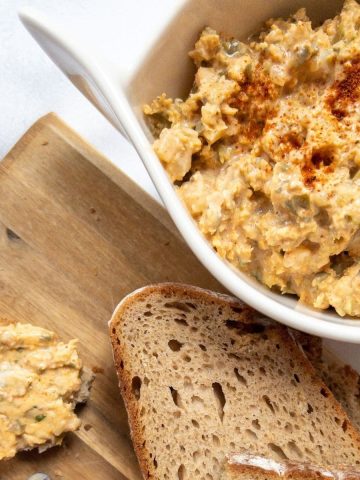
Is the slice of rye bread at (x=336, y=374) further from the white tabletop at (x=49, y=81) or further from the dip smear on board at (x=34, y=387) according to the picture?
the white tabletop at (x=49, y=81)

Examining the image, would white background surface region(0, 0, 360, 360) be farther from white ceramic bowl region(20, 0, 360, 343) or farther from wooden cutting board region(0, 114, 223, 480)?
white ceramic bowl region(20, 0, 360, 343)

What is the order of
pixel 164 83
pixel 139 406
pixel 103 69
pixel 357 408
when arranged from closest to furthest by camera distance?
pixel 103 69 → pixel 164 83 → pixel 139 406 → pixel 357 408

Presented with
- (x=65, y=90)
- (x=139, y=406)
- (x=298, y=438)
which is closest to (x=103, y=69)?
(x=65, y=90)

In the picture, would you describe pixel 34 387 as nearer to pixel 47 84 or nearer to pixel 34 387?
pixel 34 387

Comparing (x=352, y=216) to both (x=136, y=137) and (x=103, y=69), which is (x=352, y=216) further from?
(x=103, y=69)

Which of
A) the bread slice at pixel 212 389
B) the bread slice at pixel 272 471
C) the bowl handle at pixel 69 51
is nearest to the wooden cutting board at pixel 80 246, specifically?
the bread slice at pixel 212 389

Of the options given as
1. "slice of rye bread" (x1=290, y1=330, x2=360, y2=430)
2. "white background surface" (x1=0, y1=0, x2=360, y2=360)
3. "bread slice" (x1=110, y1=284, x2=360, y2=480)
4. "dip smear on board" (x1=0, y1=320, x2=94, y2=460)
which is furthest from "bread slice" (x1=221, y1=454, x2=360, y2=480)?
"white background surface" (x1=0, y1=0, x2=360, y2=360)
